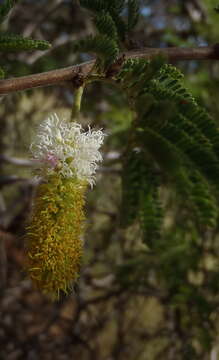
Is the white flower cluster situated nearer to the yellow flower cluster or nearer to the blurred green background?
the yellow flower cluster

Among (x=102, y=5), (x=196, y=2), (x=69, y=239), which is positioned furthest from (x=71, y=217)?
(x=196, y=2)

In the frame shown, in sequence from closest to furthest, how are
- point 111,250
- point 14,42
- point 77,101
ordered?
point 14,42 → point 77,101 → point 111,250

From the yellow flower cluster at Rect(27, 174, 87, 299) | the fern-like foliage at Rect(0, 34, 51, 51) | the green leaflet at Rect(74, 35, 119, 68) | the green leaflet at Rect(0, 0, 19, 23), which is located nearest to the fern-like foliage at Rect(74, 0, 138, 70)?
the green leaflet at Rect(74, 35, 119, 68)

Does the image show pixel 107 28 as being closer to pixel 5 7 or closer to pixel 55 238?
pixel 5 7

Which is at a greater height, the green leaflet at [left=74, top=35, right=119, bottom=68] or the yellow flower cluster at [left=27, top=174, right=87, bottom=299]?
the green leaflet at [left=74, top=35, right=119, bottom=68]

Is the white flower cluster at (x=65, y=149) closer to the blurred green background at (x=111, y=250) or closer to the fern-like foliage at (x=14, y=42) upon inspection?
the fern-like foliage at (x=14, y=42)

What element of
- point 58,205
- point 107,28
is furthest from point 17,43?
point 58,205

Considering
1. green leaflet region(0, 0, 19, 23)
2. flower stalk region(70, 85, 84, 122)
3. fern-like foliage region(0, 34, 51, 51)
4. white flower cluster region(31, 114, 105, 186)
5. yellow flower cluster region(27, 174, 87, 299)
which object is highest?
green leaflet region(0, 0, 19, 23)
